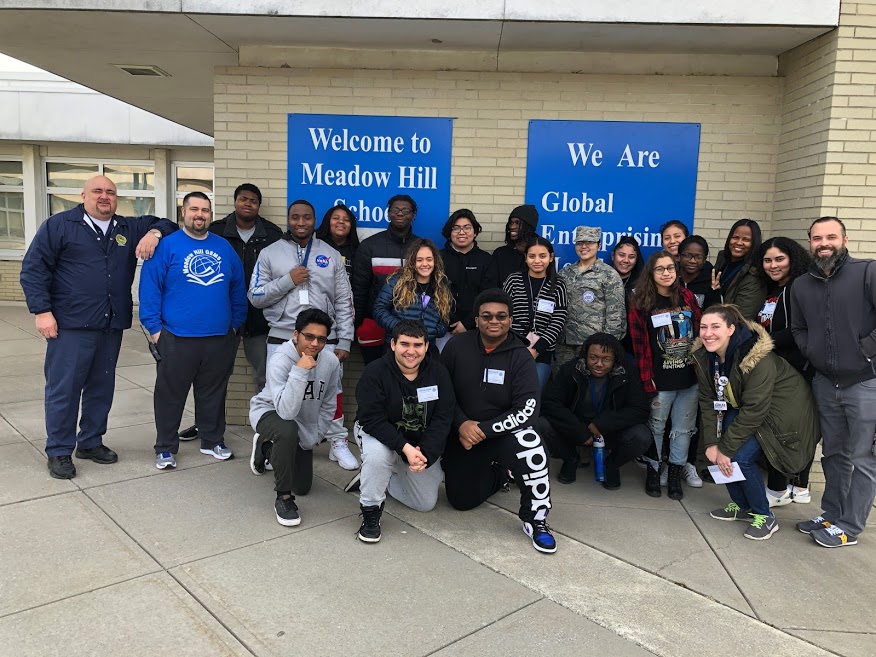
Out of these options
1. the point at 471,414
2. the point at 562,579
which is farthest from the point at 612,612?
the point at 471,414

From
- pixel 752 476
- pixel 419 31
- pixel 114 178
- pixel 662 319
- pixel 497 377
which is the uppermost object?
pixel 419 31

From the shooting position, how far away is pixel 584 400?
14.7 ft

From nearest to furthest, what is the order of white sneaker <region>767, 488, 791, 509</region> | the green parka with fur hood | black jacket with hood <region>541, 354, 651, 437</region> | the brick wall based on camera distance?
the green parka with fur hood
white sneaker <region>767, 488, 791, 509</region>
black jacket with hood <region>541, 354, 651, 437</region>
the brick wall

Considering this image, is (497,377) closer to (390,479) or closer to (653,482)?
(390,479)

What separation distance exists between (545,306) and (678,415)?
3.84 feet

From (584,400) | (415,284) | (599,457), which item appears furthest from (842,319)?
(415,284)

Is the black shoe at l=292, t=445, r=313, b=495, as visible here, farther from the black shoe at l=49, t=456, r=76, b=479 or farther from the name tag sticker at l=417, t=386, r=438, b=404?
the black shoe at l=49, t=456, r=76, b=479

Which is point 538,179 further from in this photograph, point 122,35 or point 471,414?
point 122,35

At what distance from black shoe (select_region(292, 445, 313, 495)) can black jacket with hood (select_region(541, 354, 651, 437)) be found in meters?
1.63

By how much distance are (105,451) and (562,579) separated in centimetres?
331

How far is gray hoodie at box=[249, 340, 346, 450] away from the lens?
145 inches

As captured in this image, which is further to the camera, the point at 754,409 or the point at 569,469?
the point at 569,469

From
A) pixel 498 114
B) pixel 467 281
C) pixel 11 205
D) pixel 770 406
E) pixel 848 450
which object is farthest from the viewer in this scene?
pixel 11 205

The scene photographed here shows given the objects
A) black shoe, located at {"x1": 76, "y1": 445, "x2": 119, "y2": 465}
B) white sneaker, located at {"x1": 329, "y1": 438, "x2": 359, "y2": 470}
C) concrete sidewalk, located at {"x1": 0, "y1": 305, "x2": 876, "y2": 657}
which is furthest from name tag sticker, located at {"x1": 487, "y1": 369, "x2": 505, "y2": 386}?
black shoe, located at {"x1": 76, "y1": 445, "x2": 119, "y2": 465}
